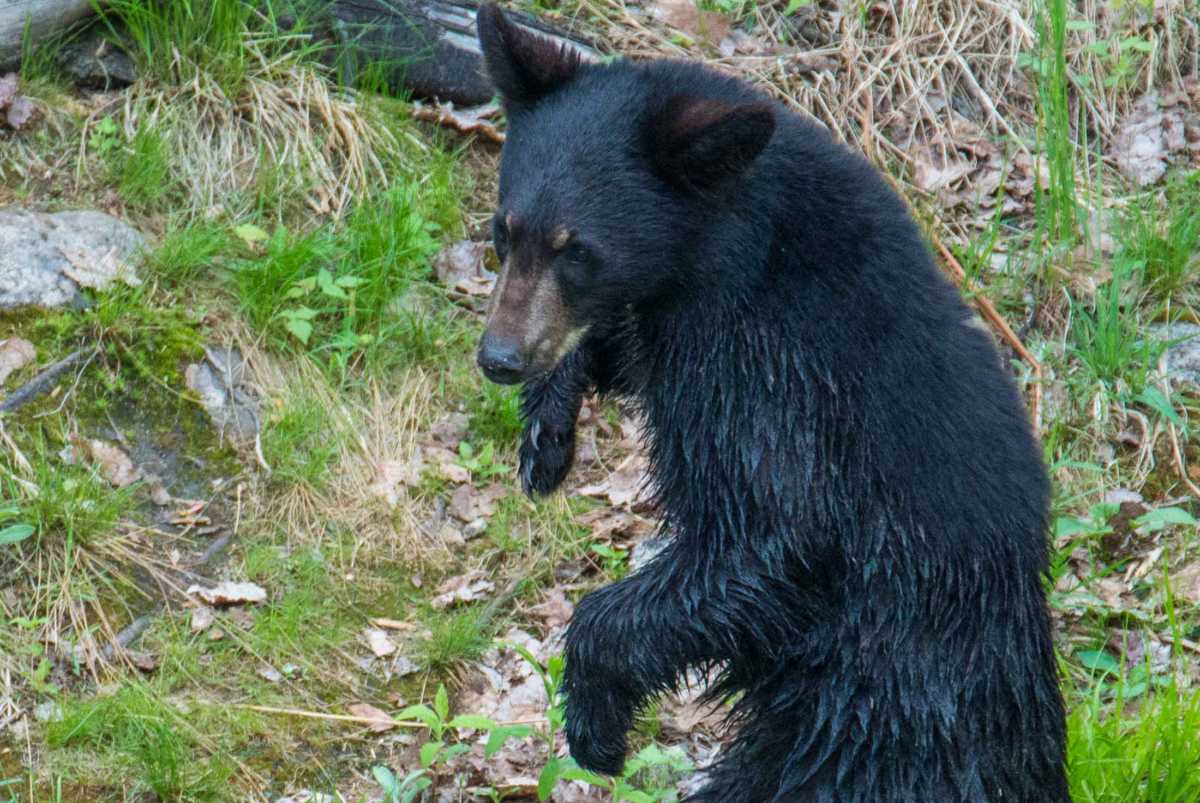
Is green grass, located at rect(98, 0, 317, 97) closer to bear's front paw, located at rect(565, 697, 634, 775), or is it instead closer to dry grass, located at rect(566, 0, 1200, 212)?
dry grass, located at rect(566, 0, 1200, 212)

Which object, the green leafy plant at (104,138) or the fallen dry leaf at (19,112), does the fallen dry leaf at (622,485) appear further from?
the fallen dry leaf at (19,112)

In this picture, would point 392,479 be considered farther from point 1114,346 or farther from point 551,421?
point 1114,346

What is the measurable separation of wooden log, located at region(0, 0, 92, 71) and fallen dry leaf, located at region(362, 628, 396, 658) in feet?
10.1

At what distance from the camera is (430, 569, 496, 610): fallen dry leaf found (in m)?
5.80

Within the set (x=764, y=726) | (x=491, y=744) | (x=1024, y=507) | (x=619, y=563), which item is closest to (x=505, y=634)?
(x=619, y=563)

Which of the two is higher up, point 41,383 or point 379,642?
point 41,383

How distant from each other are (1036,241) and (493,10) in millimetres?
3232

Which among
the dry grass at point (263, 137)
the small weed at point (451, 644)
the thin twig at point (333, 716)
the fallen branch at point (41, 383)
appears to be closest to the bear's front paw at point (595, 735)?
the thin twig at point (333, 716)

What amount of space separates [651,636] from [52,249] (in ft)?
10.7

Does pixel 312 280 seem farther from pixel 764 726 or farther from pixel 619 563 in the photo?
pixel 764 726

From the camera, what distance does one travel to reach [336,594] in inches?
226

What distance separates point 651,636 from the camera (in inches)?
169

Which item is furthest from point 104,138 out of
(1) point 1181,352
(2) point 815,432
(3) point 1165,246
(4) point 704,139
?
(1) point 1181,352

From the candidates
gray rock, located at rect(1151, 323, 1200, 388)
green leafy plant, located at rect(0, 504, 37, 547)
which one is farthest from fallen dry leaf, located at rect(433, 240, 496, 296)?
gray rock, located at rect(1151, 323, 1200, 388)
